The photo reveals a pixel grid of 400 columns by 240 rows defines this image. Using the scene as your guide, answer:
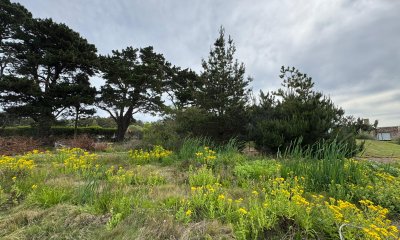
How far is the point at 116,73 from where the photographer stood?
70.1 feet

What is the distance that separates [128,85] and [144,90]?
57.2 inches

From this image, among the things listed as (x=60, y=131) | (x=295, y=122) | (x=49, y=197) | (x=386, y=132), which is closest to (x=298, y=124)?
(x=295, y=122)

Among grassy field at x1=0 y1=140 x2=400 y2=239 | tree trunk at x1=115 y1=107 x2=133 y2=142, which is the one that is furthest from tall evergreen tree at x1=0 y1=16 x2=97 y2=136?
grassy field at x1=0 y1=140 x2=400 y2=239

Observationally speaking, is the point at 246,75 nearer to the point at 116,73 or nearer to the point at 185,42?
the point at 185,42

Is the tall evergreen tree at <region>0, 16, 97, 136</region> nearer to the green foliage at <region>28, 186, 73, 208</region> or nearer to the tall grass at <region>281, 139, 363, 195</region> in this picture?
the green foliage at <region>28, 186, 73, 208</region>

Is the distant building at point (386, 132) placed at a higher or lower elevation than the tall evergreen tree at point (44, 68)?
lower

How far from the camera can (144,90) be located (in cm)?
2239

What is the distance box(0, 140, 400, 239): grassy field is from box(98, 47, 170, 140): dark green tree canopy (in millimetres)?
17154

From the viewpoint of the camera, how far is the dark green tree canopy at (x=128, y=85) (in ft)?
69.8

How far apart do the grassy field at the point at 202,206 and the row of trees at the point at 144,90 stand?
390 centimetres

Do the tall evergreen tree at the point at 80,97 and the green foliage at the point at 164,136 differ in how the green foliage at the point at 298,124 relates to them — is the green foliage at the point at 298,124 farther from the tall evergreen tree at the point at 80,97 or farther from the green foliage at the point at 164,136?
the tall evergreen tree at the point at 80,97

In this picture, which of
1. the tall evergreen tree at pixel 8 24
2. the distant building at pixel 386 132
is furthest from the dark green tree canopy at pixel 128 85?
the distant building at pixel 386 132

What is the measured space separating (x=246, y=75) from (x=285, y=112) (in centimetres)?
287

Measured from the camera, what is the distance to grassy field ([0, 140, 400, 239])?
2.46m
